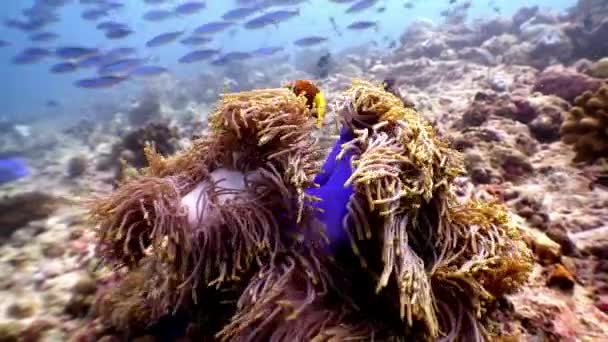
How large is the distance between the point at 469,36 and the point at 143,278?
14.4m

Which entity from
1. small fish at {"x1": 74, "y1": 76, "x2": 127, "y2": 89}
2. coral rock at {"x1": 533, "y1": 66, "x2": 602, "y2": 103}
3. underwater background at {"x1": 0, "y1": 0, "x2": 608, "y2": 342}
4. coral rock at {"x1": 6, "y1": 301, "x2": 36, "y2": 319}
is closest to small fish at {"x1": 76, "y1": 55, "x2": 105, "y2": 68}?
small fish at {"x1": 74, "y1": 76, "x2": 127, "y2": 89}

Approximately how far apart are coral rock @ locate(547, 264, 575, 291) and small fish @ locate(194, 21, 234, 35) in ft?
43.5

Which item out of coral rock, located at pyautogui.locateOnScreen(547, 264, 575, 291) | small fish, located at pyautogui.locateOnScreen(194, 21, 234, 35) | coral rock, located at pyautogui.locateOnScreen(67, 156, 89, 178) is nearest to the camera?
coral rock, located at pyautogui.locateOnScreen(547, 264, 575, 291)

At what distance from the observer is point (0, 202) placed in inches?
185

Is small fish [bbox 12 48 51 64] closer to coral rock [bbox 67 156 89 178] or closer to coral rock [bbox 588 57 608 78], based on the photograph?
coral rock [bbox 67 156 89 178]

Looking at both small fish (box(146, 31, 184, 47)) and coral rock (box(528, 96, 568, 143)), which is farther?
small fish (box(146, 31, 184, 47))

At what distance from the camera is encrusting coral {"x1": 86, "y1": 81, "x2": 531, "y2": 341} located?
5.77ft

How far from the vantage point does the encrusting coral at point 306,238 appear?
1.76 metres

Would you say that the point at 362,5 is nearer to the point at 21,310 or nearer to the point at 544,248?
the point at 544,248

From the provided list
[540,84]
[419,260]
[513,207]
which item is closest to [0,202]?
[419,260]

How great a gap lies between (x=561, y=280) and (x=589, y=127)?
2212 mm

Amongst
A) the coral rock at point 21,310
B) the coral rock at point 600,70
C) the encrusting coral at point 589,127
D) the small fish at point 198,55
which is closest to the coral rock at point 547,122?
the encrusting coral at point 589,127

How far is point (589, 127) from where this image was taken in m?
3.95

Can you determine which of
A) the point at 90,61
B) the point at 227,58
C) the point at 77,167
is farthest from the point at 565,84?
the point at 90,61
